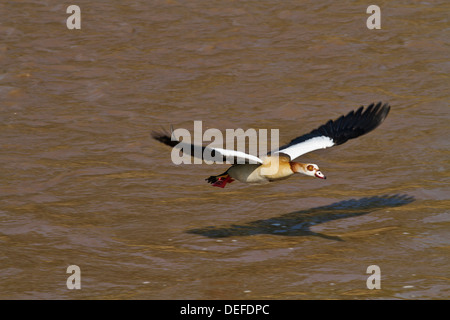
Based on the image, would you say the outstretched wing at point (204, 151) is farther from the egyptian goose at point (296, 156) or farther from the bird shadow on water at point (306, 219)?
the bird shadow on water at point (306, 219)

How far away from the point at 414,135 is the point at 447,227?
10.8 feet

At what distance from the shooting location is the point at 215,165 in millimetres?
13312

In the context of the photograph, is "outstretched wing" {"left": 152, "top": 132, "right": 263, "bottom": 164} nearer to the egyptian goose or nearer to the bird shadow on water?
the egyptian goose

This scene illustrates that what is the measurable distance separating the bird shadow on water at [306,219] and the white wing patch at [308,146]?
3.07ft

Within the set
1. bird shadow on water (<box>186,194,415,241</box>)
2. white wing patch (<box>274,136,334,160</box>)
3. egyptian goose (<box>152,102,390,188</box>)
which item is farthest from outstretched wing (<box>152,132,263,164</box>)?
bird shadow on water (<box>186,194,415,241</box>)

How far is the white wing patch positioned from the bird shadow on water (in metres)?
0.94

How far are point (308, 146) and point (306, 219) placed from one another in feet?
3.68

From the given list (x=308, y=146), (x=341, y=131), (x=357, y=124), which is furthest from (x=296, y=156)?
(x=357, y=124)

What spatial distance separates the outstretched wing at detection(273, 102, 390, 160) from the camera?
34.3 feet

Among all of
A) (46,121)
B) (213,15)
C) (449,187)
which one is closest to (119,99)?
(46,121)

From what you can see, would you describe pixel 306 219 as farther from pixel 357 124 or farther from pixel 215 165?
pixel 215 165

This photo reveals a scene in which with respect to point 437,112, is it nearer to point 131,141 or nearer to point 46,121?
point 131,141

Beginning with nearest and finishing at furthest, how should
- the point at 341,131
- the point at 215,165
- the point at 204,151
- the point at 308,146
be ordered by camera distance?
the point at 204,151, the point at 308,146, the point at 341,131, the point at 215,165

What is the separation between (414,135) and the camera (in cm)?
1374
